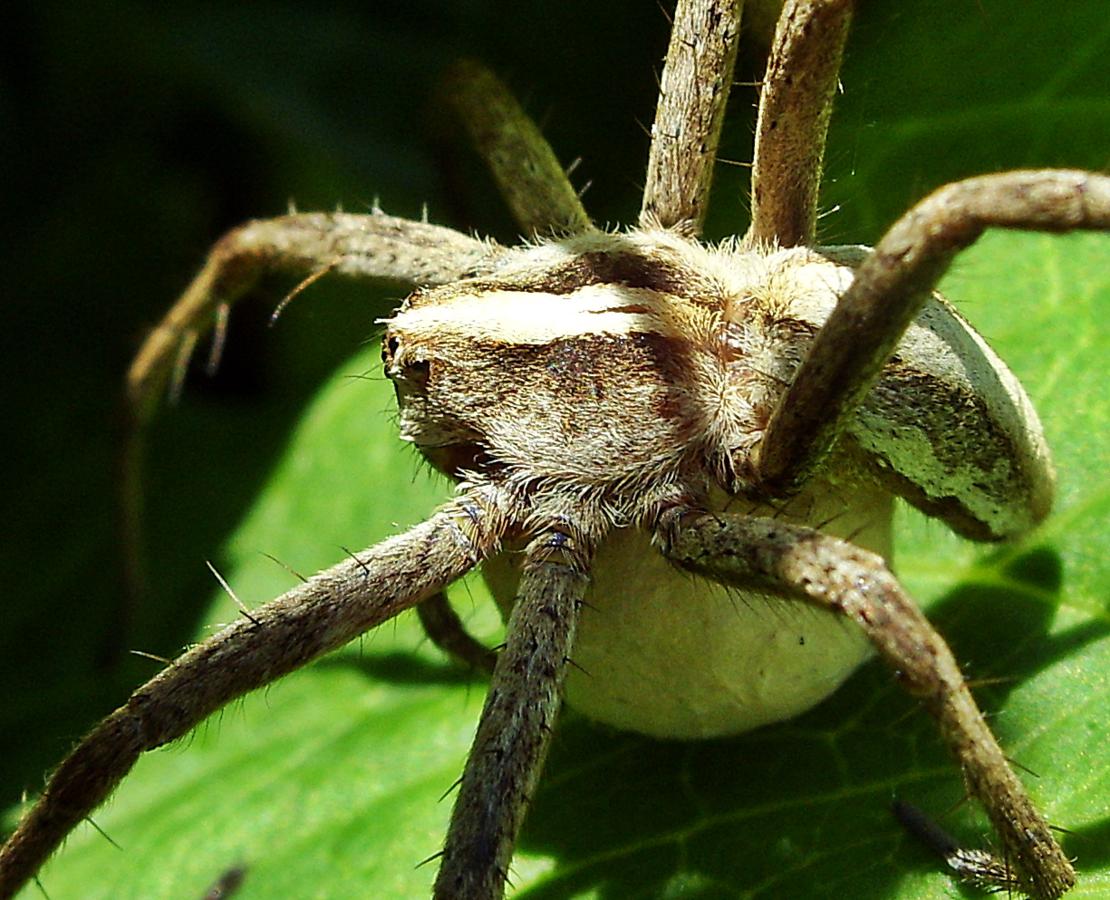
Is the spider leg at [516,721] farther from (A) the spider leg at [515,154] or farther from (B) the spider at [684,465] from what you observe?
(A) the spider leg at [515,154]

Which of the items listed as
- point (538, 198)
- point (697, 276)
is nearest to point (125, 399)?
point (538, 198)

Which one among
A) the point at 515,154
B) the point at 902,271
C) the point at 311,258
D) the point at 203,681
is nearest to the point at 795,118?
the point at 902,271

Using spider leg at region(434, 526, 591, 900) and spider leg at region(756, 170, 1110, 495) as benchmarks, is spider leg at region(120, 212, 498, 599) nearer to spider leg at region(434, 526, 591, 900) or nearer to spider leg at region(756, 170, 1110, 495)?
spider leg at region(434, 526, 591, 900)

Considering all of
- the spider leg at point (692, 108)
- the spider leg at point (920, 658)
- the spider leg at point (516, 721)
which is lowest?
the spider leg at point (516, 721)

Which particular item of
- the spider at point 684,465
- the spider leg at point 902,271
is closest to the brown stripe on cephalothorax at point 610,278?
the spider at point 684,465

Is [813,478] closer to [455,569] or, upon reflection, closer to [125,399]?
[455,569]
